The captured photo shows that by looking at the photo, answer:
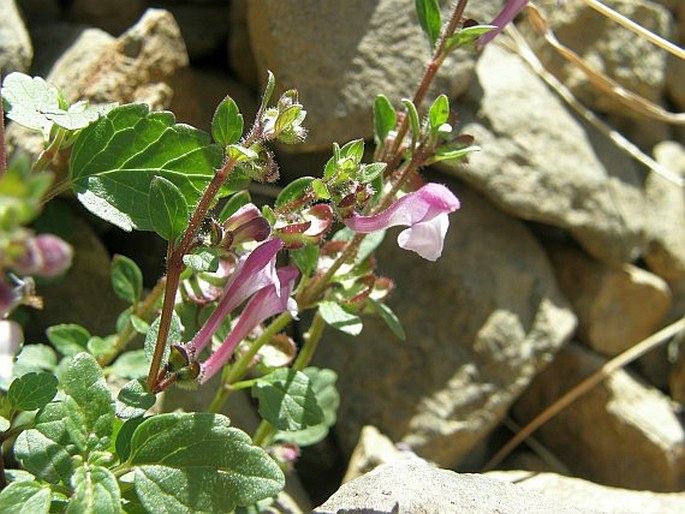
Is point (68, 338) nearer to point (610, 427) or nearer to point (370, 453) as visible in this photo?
point (370, 453)

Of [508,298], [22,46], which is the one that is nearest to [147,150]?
[22,46]

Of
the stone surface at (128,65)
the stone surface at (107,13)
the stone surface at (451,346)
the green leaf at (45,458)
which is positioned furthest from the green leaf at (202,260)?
the stone surface at (107,13)

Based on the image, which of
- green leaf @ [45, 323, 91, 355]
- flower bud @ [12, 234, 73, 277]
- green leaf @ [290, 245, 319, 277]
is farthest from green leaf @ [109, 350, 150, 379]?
flower bud @ [12, 234, 73, 277]

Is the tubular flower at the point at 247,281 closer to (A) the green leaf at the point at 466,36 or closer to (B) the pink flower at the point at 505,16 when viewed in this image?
(A) the green leaf at the point at 466,36

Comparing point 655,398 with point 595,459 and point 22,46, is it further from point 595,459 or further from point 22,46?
point 22,46

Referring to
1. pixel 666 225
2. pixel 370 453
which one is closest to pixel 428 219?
pixel 370 453

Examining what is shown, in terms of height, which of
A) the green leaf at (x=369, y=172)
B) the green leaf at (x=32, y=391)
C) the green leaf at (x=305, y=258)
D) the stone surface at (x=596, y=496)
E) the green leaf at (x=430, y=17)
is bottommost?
the stone surface at (x=596, y=496)
